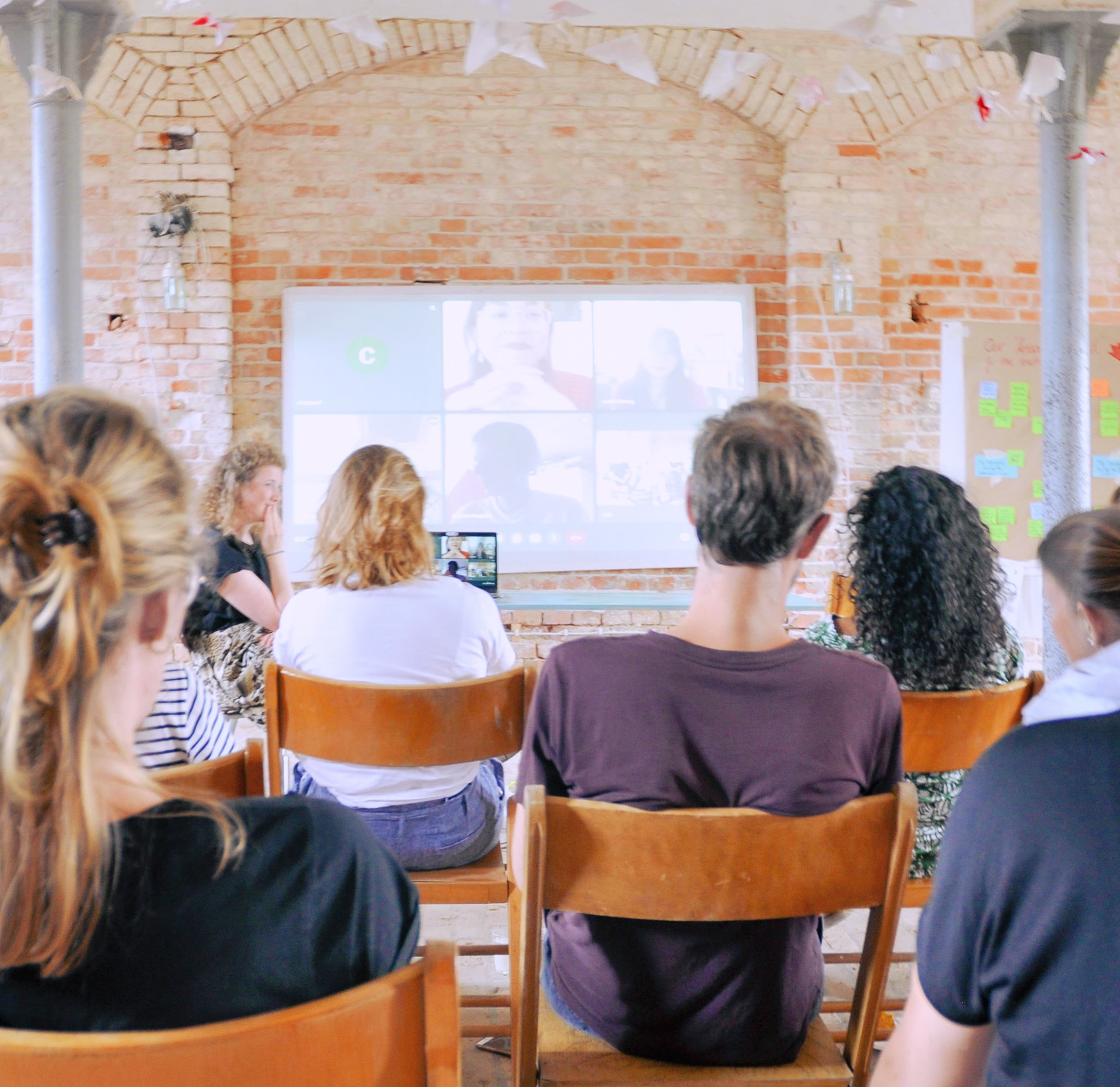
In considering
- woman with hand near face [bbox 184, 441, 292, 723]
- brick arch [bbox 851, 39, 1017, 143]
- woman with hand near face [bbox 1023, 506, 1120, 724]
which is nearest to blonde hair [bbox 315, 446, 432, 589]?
woman with hand near face [bbox 184, 441, 292, 723]

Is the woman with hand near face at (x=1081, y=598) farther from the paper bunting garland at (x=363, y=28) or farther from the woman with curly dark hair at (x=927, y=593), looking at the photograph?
the paper bunting garland at (x=363, y=28)

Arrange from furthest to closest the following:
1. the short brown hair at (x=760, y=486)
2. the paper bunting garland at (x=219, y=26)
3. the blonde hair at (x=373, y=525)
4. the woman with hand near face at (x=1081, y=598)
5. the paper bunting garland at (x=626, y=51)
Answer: the paper bunting garland at (x=626, y=51)
the paper bunting garland at (x=219, y=26)
the blonde hair at (x=373, y=525)
the short brown hair at (x=760, y=486)
the woman with hand near face at (x=1081, y=598)

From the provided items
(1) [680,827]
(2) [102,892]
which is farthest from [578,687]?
(2) [102,892]

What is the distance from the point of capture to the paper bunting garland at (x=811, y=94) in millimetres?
4578

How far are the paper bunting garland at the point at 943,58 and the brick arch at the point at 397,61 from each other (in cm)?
56

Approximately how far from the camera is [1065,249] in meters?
3.55

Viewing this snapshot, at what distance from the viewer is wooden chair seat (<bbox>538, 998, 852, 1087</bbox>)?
3.84 feet

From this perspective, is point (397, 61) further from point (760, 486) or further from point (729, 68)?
point (760, 486)

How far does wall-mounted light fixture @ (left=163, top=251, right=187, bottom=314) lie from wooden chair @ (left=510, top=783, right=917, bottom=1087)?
13.0ft

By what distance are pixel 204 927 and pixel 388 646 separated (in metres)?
1.21

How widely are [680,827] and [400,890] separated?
34 cm

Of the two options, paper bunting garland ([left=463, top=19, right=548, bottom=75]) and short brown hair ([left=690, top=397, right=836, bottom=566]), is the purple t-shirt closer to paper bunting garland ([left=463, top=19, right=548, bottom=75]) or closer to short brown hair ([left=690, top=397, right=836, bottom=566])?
short brown hair ([left=690, top=397, right=836, bottom=566])

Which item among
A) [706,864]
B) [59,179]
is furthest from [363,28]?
[706,864]

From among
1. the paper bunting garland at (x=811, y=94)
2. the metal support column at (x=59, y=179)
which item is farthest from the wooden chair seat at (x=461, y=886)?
the paper bunting garland at (x=811, y=94)
